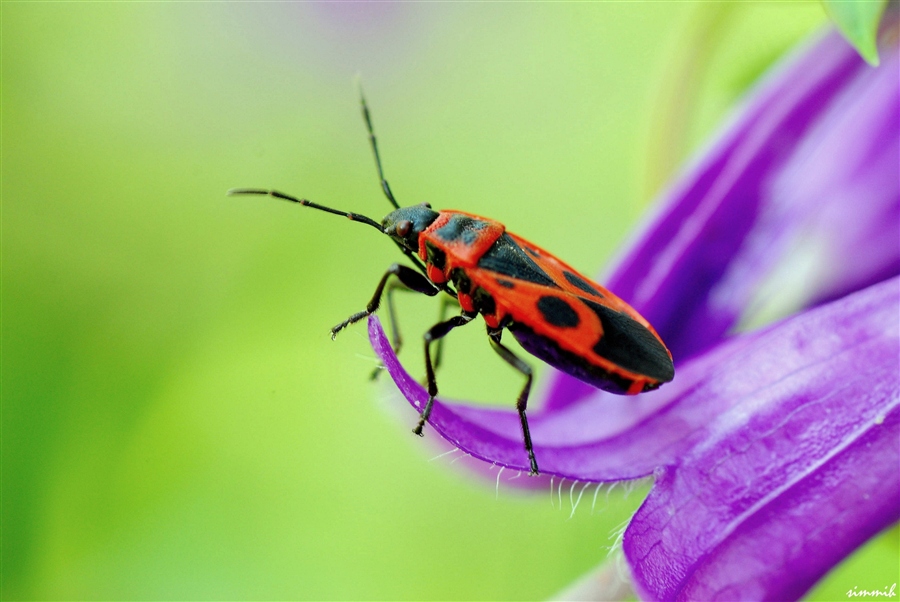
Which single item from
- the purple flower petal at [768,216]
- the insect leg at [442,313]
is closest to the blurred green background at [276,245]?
the purple flower petal at [768,216]

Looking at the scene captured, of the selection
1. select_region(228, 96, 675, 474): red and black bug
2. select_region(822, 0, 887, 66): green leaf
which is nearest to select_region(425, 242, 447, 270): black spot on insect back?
select_region(228, 96, 675, 474): red and black bug

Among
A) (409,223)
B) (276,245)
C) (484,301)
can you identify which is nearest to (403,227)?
(409,223)

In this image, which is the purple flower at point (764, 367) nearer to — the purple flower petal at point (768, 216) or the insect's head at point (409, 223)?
the purple flower petal at point (768, 216)

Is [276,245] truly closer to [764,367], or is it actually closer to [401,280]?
[401,280]

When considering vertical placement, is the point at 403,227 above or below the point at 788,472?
above

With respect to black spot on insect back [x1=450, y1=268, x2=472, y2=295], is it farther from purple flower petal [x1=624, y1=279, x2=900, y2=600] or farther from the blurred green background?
the blurred green background

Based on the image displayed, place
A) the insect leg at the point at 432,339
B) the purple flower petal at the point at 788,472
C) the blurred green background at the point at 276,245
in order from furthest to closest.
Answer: the blurred green background at the point at 276,245, the insect leg at the point at 432,339, the purple flower petal at the point at 788,472

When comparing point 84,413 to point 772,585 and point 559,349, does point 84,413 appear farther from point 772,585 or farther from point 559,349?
point 772,585
